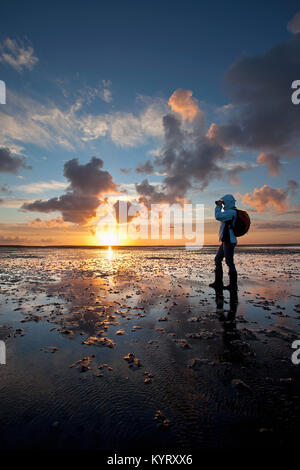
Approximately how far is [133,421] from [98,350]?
2063 millimetres

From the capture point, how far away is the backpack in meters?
9.27

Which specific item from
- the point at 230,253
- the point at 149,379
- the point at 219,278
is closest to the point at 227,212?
the point at 230,253

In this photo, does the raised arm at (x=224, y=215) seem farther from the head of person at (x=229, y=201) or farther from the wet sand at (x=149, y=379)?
the wet sand at (x=149, y=379)

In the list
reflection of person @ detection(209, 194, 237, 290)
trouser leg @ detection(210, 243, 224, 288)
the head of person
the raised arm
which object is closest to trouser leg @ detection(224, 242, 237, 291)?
reflection of person @ detection(209, 194, 237, 290)

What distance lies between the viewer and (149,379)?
3.38 meters

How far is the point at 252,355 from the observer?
163 inches

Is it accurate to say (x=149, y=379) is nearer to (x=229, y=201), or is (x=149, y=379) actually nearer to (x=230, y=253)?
(x=230, y=253)

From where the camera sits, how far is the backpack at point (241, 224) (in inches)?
365

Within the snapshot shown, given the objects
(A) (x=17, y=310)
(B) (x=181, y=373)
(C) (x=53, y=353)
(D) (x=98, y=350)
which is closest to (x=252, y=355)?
(B) (x=181, y=373)

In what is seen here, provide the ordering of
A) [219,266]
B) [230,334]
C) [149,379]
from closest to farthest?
[149,379], [230,334], [219,266]

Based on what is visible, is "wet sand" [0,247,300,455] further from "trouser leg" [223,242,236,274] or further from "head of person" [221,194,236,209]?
"head of person" [221,194,236,209]

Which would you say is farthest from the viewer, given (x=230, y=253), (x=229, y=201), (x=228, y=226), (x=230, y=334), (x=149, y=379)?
(x=229, y=201)

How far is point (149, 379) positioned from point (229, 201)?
8.12m

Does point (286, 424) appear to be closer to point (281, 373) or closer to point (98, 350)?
point (281, 373)
